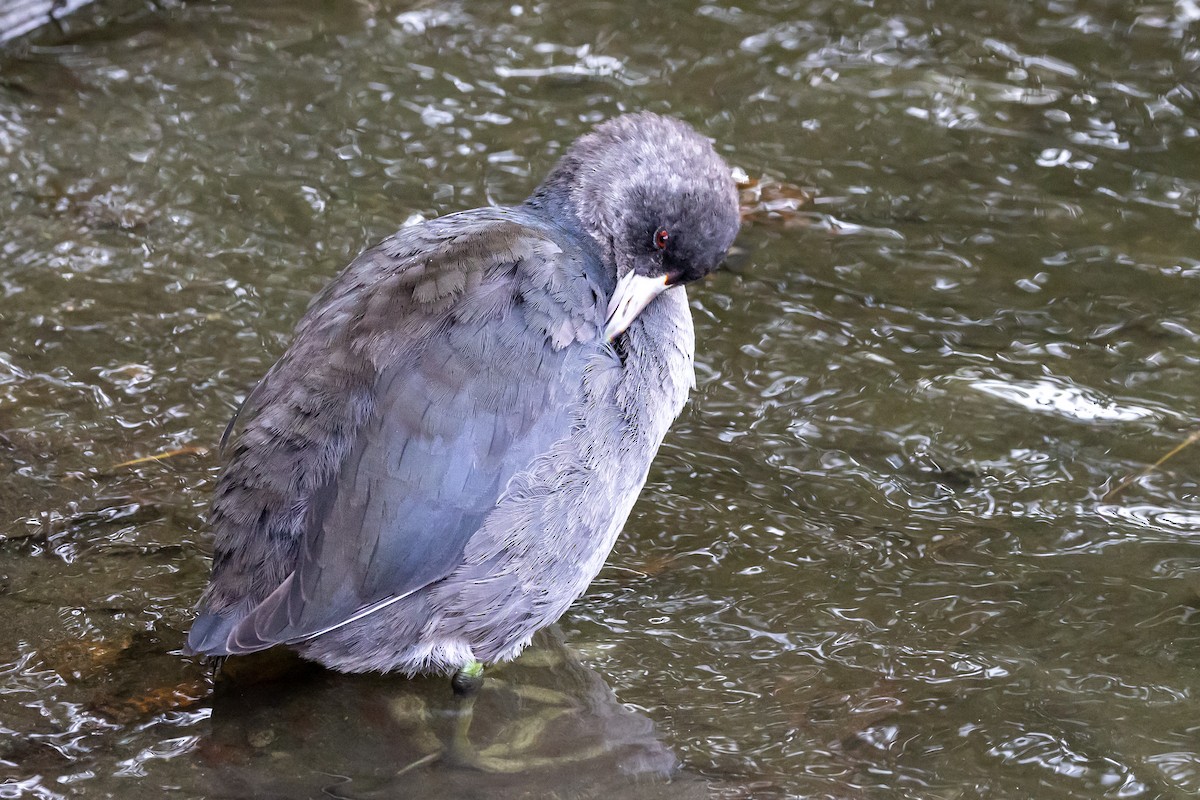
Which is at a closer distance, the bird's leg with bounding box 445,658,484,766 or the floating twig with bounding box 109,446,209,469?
the bird's leg with bounding box 445,658,484,766

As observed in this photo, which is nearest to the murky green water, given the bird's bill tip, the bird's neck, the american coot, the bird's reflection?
the bird's reflection

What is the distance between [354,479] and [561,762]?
820 mm

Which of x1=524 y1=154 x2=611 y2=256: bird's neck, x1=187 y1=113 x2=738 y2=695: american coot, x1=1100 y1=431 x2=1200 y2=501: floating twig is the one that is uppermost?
x1=524 y1=154 x2=611 y2=256: bird's neck

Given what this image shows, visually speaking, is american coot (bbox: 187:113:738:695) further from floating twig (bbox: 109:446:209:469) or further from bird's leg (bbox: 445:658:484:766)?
floating twig (bbox: 109:446:209:469)

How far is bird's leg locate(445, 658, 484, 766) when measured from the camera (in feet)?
10.8

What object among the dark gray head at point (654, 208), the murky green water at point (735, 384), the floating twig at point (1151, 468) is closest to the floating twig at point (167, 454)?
the murky green water at point (735, 384)

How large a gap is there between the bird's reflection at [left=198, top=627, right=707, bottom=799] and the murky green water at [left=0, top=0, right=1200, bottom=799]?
0.01m

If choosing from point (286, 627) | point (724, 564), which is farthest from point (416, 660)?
point (724, 564)

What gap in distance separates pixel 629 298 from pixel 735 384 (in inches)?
39.3

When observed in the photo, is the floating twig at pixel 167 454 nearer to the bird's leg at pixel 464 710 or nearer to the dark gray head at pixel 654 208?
the bird's leg at pixel 464 710

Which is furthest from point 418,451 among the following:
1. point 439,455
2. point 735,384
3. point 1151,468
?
point 1151,468

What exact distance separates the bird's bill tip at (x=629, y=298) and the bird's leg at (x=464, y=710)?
900 mm

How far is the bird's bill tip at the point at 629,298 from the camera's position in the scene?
3.51 meters

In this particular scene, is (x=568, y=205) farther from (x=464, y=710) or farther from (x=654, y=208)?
(x=464, y=710)
